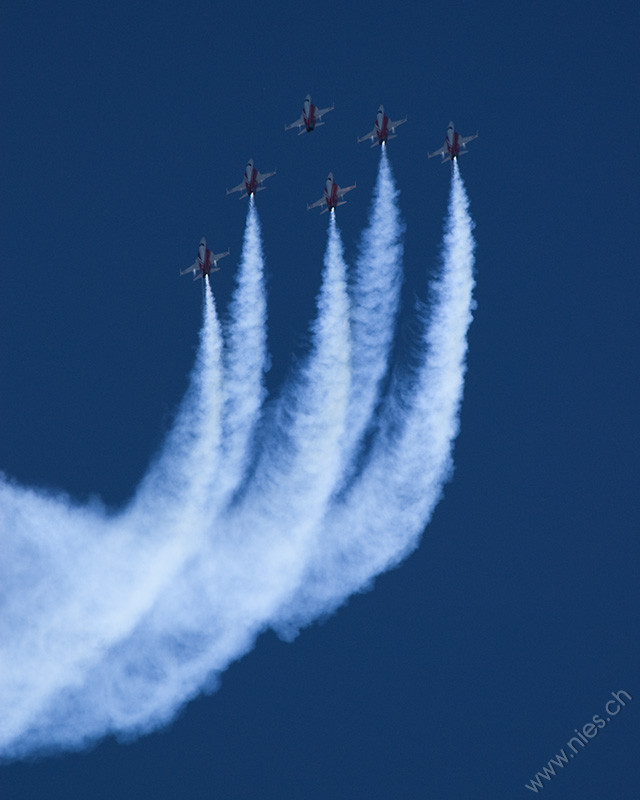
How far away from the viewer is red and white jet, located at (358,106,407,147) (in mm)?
43688

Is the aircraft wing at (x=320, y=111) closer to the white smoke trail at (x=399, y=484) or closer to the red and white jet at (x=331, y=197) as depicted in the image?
the red and white jet at (x=331, y=197)

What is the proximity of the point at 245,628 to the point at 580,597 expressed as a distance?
13.1 metres

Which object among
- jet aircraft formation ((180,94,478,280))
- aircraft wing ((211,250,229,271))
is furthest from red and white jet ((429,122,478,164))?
aircraft wing ((211,250,229,271))

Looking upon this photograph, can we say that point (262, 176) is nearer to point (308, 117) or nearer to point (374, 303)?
point (308, 117)

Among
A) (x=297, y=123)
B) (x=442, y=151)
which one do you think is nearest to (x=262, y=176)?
(x=297, y=123)

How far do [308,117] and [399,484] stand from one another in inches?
539

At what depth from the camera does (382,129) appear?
43.7 meters

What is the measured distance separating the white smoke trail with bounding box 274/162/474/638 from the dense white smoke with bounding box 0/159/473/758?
5 cm

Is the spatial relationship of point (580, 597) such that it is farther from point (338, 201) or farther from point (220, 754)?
point (338, 201)

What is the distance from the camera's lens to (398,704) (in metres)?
43.5

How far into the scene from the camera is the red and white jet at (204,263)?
42688mm

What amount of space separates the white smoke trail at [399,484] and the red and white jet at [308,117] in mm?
7985

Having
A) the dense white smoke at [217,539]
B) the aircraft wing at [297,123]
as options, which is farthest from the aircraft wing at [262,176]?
the dense white smoke at [217,539]

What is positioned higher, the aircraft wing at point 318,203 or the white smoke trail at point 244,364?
the aircraft wing at point 318,203
